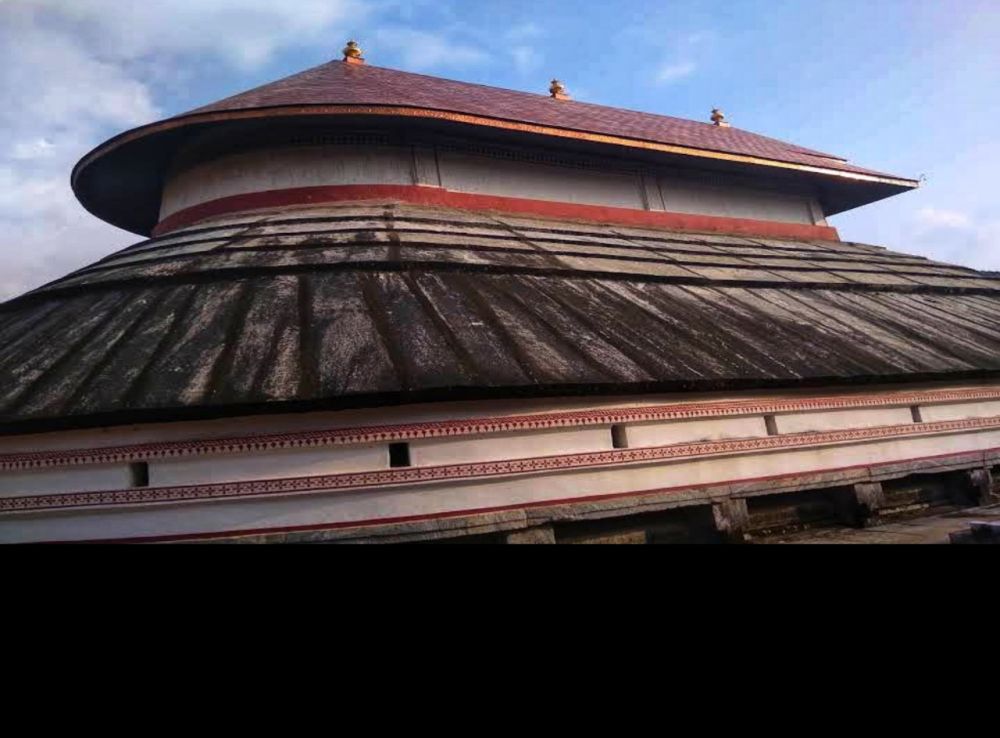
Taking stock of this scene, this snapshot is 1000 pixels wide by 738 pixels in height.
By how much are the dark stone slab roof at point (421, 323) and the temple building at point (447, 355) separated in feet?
0.12

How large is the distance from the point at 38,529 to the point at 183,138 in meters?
6.33

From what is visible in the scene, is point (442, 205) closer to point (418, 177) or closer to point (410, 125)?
point (418, 177)

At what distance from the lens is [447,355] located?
206 inches

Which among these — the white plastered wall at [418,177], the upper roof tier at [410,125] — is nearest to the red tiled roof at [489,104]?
the upper roof tier at [410,125]

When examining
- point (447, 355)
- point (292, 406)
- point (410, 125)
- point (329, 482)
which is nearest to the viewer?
point (292, 406)

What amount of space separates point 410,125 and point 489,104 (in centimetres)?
307

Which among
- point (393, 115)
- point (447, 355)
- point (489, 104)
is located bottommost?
point (447, 355)

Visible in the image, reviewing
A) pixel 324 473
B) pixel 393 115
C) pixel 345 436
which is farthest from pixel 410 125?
pixel 324 473

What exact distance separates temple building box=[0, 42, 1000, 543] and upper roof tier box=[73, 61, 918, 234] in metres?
0.07

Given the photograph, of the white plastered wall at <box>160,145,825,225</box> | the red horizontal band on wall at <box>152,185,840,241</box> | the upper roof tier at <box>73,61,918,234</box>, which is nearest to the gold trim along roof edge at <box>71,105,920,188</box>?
the upper roof tier at <box>73,61,918,234</box>

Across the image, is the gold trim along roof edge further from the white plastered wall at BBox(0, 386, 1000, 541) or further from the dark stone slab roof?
the white plastered wall at BBox(0, 386, 1000, 541)
